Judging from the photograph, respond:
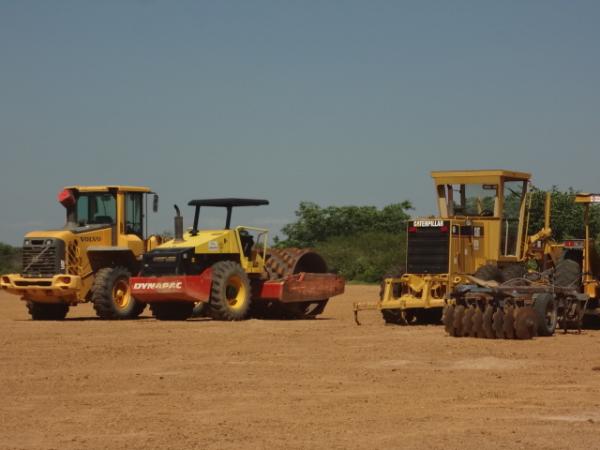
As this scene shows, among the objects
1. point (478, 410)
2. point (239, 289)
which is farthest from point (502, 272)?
point (478, 410)

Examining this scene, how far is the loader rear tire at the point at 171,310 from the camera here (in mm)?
26453

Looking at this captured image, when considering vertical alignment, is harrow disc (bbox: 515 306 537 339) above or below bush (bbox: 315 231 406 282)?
below

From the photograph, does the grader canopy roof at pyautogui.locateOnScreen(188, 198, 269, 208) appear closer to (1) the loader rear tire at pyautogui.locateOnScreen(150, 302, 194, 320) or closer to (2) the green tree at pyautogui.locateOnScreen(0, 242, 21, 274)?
(1) the loader rear tire at pyautogui.locateOnScreen(150, 302, 194, 320)

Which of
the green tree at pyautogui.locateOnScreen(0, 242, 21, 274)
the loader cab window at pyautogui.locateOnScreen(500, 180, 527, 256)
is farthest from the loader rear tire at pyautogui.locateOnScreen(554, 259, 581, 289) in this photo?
the green tree at pyautogui.locateOnScreen(0, 242, 21, 274)

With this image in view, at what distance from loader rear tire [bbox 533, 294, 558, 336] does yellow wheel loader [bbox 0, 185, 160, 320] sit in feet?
31.8

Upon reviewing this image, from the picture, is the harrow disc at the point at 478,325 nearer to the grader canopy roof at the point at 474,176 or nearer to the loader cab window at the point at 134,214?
the grader canopy roof at the point at 474,176

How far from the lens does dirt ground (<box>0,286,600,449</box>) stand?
34.4ft

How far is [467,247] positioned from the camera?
23969mm

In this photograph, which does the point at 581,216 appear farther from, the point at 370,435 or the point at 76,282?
the point at 370,435

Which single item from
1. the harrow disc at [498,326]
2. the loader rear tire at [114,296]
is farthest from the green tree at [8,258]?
the harrow disc at [498,326]

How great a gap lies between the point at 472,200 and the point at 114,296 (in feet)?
26.1

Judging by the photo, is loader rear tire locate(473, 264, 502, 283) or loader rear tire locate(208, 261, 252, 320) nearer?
loader rear tire locate(473, 264, 502, 283)

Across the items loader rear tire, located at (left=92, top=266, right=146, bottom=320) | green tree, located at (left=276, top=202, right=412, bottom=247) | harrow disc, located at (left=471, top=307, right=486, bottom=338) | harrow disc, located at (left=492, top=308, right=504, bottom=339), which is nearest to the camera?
harrow disc, located at (left=492, top=308, right=504, bottom=339)

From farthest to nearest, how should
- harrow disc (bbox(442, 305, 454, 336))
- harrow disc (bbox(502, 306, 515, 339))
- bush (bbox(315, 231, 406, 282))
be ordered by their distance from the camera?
bush (bbox(315, 231, 406, 282)) → harrow disc (bbox(442, 305, 454, 336)) → harrow disc (bbox(502, 306, 515, 339))
